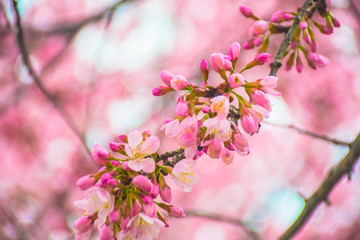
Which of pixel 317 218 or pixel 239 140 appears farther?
pixel 317 218

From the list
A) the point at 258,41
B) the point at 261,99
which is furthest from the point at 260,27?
the point at 261,99

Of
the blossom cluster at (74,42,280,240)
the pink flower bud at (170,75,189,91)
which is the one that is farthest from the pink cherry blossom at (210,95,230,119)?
the pink flower bud at (170,75,189,91)

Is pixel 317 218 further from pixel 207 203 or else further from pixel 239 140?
pixel 239 140

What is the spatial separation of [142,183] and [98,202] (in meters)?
0.16

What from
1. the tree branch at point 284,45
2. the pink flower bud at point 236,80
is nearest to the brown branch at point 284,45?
the tree branch at point 284,45

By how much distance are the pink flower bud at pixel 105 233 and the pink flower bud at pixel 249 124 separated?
Answer: 43cm

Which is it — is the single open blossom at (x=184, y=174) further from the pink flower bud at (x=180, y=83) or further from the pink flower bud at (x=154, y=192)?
the pink flower bud at (x=180, y=83)

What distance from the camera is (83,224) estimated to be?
896 millimetres

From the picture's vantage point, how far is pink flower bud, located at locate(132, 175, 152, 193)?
2.58ft

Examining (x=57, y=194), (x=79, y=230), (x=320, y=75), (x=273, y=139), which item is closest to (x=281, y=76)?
(x=320, y=75)

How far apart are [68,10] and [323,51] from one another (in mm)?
5141

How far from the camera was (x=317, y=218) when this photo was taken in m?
6.10

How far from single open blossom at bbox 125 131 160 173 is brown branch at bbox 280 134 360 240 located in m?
0.65

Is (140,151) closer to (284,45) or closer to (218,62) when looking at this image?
(218,62)
